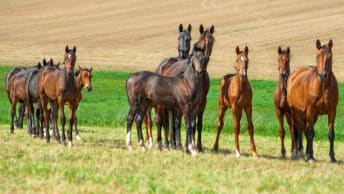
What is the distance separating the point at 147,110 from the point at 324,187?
8645 millimetres

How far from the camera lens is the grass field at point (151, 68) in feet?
43.4

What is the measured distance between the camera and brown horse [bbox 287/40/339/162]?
54.6ft

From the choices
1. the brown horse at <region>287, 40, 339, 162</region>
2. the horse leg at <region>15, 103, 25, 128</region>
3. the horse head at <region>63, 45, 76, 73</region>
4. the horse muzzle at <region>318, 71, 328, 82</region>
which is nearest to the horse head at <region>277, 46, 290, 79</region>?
the brown horse at <region>287, 40, 339, 162</region>

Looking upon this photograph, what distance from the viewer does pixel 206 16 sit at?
70812 mm

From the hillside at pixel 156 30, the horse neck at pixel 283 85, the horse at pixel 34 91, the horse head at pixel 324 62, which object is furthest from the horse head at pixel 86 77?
the hillside at pixel 156 30

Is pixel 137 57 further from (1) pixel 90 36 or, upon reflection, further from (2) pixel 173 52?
(1) pixel 90 36

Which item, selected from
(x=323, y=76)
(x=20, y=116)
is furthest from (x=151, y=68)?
(x=323, y=76)

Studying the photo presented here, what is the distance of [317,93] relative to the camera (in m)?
17.1

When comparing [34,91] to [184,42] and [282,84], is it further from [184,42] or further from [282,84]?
[282,84]

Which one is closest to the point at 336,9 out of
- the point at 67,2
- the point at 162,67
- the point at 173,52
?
the point at 173,52

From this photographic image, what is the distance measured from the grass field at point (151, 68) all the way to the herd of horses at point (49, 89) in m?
0.73

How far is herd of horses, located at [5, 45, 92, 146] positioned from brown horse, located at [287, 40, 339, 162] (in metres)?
5.80

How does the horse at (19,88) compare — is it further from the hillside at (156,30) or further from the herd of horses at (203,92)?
the hillside at (156,30)

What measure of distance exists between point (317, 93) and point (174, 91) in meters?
3.46
